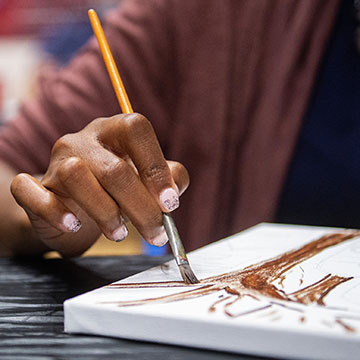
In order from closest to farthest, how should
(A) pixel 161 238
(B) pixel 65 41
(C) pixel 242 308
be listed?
(C) pixel 242 308, (A) pixel 161 238, (B) pixel 65 41

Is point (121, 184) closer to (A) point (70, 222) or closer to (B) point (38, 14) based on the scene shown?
(A) point (70, 222)

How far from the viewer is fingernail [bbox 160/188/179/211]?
0.34 meters

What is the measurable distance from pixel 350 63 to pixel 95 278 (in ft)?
1.70

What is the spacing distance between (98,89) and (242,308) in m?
0.62

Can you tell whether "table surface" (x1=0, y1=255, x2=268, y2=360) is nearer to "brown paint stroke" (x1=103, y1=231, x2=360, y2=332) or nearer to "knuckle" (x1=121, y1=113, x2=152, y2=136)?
"brown paint stroke" (x1=103, y1=231, x2=360, y2=332)

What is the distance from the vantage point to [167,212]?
13.9 inches

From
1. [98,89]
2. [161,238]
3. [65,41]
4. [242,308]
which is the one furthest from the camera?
[65,41]

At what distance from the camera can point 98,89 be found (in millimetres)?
810

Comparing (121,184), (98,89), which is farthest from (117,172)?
(98,89)

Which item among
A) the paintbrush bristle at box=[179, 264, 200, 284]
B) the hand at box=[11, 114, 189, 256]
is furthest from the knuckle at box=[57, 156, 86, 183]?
the paintbrush bristle at box=[179, 264, 200, 284]

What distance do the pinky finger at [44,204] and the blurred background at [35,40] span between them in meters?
0.88

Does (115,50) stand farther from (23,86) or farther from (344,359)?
(344,359)

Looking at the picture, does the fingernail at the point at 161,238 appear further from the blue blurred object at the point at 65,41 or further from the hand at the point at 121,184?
the blue blurred object at the point at 65,41

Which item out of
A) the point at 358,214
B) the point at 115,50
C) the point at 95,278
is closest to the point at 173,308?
the point at 95,278
